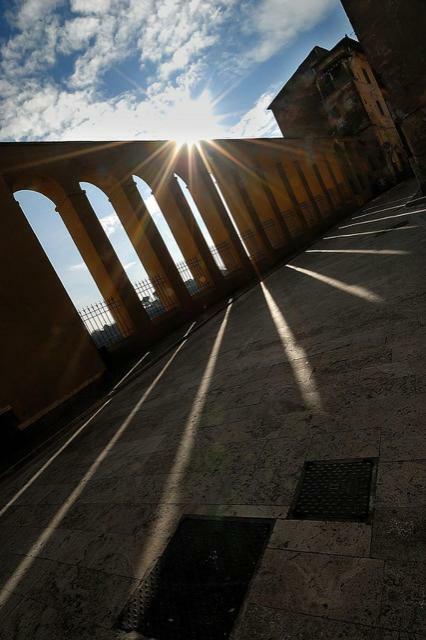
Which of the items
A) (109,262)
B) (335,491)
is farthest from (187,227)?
(335,491)

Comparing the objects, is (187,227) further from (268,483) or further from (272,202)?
(268,483)

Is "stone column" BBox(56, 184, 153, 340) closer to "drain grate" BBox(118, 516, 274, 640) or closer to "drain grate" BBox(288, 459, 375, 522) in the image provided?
"drain grate" BBox(118, 516, 274, 640)

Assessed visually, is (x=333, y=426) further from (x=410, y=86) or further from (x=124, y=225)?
(x=124, y=225)

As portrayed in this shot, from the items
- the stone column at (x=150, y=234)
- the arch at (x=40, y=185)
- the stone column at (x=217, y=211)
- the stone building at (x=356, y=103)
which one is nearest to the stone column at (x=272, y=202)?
the stone column at (x=217, y=211)

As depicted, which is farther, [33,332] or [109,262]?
[109,262]

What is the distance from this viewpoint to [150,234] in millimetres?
12219

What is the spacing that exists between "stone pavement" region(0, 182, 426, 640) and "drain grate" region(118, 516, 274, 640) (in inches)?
3.2

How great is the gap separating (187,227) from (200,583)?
13.2 meters

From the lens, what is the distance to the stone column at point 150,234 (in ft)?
39.6

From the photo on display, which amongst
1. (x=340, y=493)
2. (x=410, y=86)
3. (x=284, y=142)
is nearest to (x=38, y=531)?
(x=340, y=493)

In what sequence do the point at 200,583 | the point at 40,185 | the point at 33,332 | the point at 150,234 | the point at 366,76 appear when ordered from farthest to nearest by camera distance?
1. the point at 366,76
2. the point at 150,234
3. the point at 40,185
4. the point at 33,332
5. the point at 200,583

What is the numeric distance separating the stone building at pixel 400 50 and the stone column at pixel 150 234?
8.14 meters

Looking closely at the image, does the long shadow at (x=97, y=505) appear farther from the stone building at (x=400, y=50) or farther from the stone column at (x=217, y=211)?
the stone column at (x=217, y=211)

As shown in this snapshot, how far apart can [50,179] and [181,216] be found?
5237 millimetres
